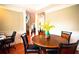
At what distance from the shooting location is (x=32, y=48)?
2145mm

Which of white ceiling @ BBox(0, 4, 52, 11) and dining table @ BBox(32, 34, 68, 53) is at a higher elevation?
white ceiling @ BBox(0, 4, 52, 11)

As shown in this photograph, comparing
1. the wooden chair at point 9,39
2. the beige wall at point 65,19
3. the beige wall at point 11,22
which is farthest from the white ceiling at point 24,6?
the wooden chair at point 9,39

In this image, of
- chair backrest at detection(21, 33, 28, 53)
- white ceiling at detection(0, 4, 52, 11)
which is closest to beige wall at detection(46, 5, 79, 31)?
white ceiling at detection(0, 4, 52, 11)

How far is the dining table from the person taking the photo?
2.00m

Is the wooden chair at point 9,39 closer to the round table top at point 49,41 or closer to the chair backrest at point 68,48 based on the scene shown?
the round table top at point 49,41

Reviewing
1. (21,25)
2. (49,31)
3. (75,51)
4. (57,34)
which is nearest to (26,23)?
(21,25)

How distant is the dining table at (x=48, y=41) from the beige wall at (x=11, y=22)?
315 millimetres

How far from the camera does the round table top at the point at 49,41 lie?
6.58 ft

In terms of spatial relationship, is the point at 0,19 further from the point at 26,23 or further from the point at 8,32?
the point at 26,23

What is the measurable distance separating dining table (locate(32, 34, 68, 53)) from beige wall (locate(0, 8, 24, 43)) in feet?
1.03

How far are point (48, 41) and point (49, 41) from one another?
0.06 ft

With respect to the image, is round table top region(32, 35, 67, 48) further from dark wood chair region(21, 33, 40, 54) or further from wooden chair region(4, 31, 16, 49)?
wooden chair region(4, 31, 16, 49)

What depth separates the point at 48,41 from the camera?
2129 mm
